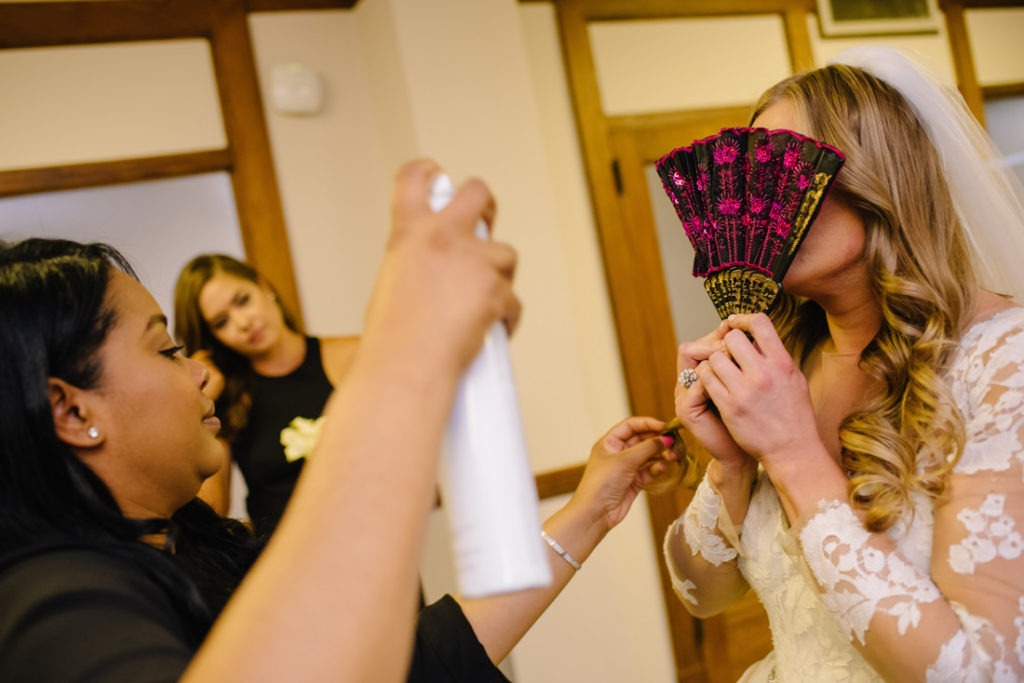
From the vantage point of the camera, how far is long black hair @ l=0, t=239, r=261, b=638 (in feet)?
2.65

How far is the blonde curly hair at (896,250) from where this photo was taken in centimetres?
122

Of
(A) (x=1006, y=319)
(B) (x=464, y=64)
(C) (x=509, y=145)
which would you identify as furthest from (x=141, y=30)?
(A) (x=1006, y=319)

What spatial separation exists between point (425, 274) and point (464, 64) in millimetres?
2651

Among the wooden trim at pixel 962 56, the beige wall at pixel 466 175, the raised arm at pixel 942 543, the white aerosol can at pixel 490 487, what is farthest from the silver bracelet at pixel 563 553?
the wooden trim at pixel 962 56

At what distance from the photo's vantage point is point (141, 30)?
302cm

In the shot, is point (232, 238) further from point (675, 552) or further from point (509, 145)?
point (675, 552)

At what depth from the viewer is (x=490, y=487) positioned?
22.3 inches

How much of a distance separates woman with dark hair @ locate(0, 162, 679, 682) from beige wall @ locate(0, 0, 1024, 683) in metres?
2.02

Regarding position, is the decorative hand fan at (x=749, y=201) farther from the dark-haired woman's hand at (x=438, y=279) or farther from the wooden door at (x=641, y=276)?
the wooden door at (x=641, y=276)

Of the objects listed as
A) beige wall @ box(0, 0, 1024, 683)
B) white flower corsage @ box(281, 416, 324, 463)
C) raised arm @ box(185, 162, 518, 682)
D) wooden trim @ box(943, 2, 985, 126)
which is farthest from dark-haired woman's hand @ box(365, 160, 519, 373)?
wooden trim @ box(943, 2, 985, 126)

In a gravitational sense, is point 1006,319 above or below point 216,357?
below

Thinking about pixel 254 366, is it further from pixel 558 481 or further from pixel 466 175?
pixel 558 481

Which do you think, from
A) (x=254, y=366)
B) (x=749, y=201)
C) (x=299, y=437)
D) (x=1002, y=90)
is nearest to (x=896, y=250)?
(x=749, y=201)

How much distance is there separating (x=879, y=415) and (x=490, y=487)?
0.88 metres
